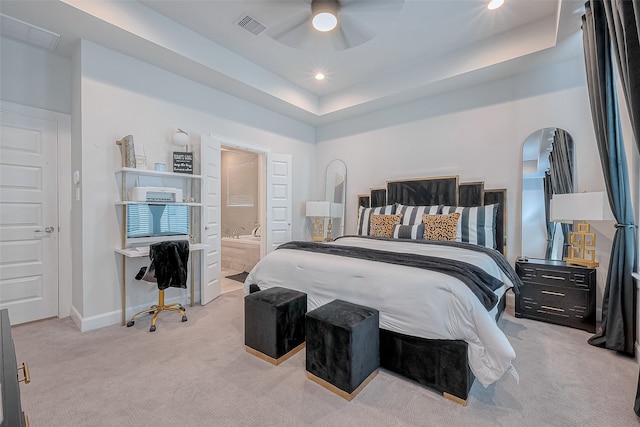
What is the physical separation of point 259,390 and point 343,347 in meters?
0.64

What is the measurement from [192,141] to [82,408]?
114 inches

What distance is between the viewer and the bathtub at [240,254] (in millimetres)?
5193

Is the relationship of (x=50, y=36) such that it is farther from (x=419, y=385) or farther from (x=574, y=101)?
(x=574, y=101)

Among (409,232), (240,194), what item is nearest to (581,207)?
(409,232)

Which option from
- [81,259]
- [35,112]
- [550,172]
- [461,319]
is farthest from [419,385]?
[35,112]

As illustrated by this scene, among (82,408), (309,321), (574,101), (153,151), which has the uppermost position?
(574,101)

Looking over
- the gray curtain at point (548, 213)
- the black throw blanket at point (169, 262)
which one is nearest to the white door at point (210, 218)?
the black throw blanket at point (169, 262)

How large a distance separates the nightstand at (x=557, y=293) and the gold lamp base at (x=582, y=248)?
0.10 metres

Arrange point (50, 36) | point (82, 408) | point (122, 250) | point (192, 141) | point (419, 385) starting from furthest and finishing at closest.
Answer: point (192, 141), point (122, 250), point (50, 36), point (419, 385), point (82, 408)

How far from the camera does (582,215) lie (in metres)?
2.66

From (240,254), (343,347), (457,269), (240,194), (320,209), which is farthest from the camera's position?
(240,194)

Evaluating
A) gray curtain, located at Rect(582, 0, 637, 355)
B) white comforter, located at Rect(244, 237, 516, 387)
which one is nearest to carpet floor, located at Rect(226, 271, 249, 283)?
white comforter, located at Rect(244, 237, 516, 387)

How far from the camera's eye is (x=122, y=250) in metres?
2.90

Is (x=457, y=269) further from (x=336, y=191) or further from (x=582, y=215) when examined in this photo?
(x=336, y=191)
